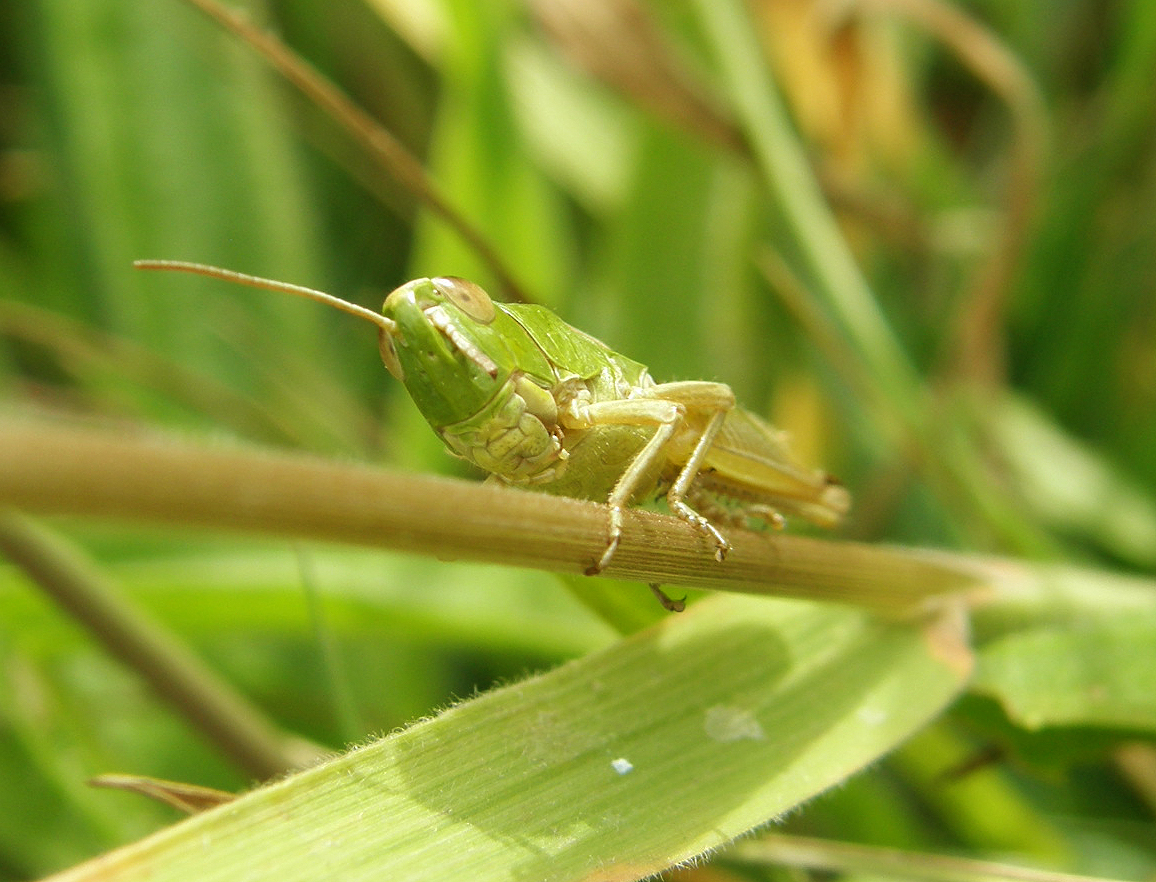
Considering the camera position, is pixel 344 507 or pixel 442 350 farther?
pixel 442 350

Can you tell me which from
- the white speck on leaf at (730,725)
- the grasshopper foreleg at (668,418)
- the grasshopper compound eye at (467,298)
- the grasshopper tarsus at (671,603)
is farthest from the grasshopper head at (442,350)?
the white speck on leaf at (730,725)

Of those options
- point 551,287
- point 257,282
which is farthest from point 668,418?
point 551,287

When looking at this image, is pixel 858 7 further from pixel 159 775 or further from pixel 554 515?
pixel 159 775

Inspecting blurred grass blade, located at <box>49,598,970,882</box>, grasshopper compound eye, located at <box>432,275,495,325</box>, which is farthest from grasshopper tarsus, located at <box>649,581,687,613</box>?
grasshopper compound eye, located at <box>432,275,495,325</box>

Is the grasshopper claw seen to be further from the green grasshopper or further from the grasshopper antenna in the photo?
the grasshopper antenna

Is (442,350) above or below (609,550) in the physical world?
above

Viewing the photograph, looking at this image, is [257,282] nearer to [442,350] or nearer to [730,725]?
[442,350]

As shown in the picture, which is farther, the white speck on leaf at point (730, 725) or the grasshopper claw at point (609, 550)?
the white speck on leaf at point (730, 725)

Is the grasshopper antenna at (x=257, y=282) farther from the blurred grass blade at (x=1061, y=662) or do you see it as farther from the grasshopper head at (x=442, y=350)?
the blurred grass blade at (x=1061, y=662)
